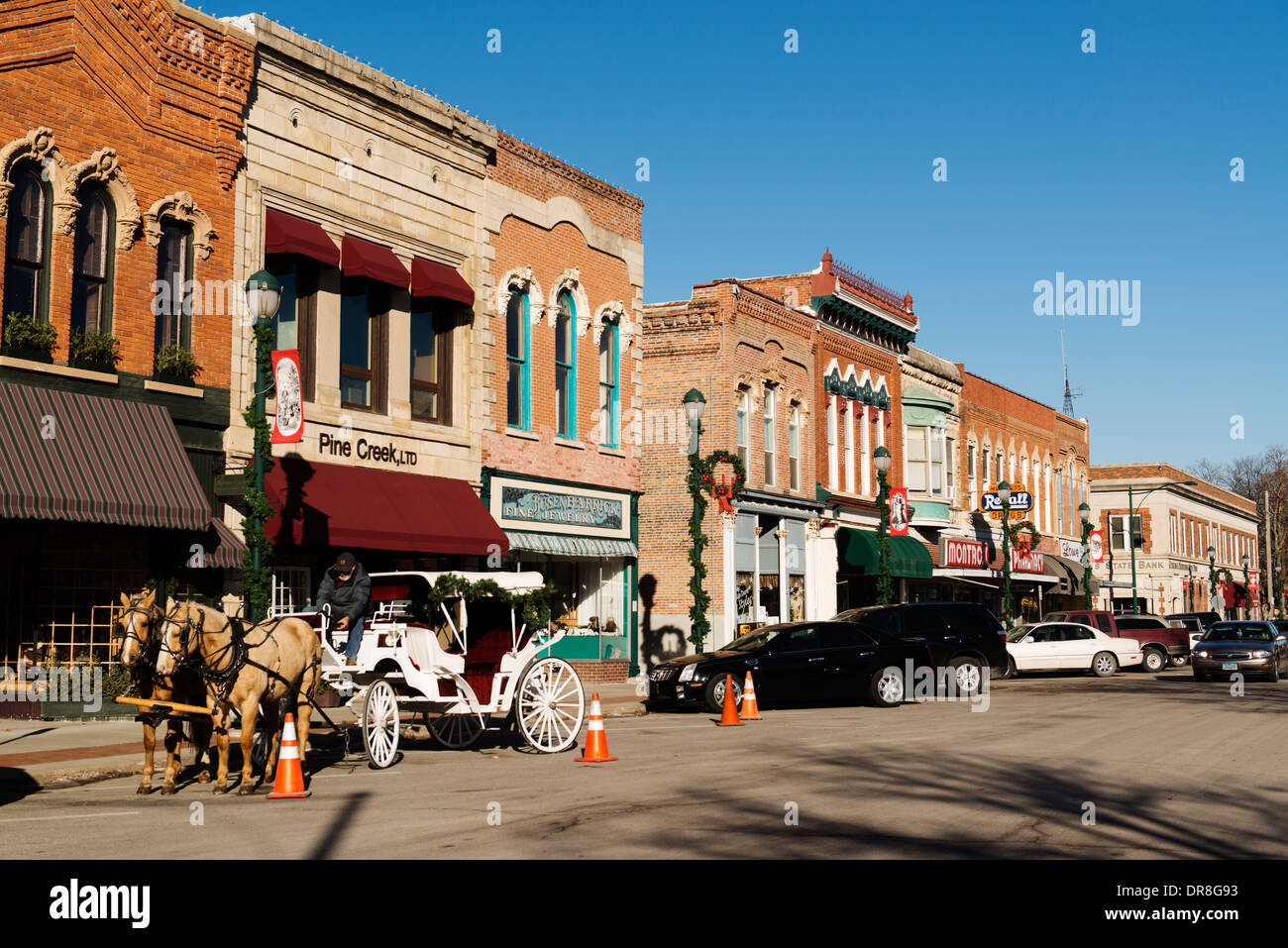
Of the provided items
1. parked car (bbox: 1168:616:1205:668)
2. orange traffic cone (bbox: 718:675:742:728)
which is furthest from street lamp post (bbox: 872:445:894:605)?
orange traffic cone (bbox: 718:675:742:728)

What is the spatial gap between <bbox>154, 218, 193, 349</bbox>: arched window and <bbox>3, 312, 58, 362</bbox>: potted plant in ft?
6.72

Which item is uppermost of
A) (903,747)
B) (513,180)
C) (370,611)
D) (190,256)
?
(513,180)

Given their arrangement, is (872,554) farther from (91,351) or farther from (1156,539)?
(1156,539)

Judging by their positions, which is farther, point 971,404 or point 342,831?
point 971,404

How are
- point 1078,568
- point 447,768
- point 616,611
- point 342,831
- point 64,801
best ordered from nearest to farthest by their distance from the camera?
point 342,831, point 64,801, point 447,768, point 616,611, point 1078,568

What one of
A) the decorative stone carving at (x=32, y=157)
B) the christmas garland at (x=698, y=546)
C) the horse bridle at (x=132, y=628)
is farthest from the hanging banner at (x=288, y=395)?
the christmas garland at (x=698, y=546)

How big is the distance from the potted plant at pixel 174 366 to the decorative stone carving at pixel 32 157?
2.84 meters

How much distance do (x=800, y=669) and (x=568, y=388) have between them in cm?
965

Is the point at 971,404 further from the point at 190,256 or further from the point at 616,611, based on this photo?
the point at 190,256

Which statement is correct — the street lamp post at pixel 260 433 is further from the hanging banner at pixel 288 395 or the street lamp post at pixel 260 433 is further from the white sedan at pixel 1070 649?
the white sedan at pixel 1070 649

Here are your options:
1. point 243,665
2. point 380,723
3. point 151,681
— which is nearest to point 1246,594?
point 380,723

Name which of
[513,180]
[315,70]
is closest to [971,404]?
[513,180]

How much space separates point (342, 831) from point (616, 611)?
876 inches

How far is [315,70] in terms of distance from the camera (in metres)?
23.3
